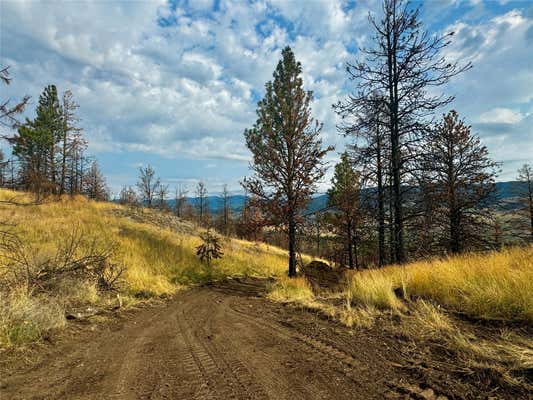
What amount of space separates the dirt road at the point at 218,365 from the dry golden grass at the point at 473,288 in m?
1.69

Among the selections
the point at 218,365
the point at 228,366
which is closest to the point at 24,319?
the point at 218,365

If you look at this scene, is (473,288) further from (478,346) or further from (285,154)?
(285,154)

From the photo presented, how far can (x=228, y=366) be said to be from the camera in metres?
3.32

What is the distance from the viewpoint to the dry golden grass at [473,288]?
4.05 meters

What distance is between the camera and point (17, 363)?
342 cm

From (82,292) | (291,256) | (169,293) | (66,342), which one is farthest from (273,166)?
(66,342)

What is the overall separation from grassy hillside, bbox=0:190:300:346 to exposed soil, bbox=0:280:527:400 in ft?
2.74

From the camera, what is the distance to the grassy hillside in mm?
4641

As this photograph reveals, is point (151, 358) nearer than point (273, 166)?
Yes

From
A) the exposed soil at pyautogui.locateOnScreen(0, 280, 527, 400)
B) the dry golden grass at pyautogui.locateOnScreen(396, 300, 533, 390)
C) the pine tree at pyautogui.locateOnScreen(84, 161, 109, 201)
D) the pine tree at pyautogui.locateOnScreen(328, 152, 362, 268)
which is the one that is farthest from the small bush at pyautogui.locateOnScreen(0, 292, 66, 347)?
the pine tree at pyautogui.locateOnScreen(84, 161, 109, 201)

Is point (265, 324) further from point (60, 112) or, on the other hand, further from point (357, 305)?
point (60, 112)

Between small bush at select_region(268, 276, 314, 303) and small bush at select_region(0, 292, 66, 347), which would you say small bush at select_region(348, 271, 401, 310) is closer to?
small bush at select_region(268, 276, 314, 303)

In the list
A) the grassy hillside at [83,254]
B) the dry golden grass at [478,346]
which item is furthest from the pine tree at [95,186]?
the dry golden grass at [478,346]

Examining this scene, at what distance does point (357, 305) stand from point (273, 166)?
757 cm
